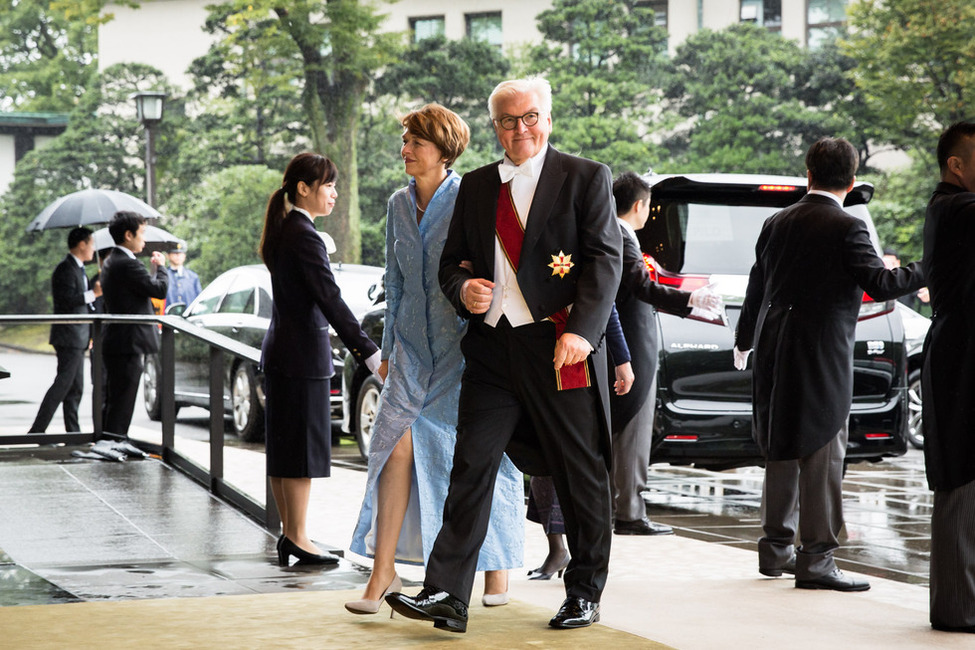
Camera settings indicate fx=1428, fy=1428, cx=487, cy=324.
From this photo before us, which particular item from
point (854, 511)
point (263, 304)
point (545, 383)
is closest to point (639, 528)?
point (854, 511)

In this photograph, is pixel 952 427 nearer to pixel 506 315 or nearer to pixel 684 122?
pixel 506 315

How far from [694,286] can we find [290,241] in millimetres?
2810

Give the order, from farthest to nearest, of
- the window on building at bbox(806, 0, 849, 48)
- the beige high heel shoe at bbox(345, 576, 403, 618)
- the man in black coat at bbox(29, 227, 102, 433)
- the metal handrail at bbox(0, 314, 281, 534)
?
the window on building at bbox(806, 0, 849, 48) → the man in black coat at bbox(29, 227, 102, 433) → the metal handrail at bbox(0, 314, 281, 534) → the beige high heel shoe at bbox(345, 576, 403, 618)

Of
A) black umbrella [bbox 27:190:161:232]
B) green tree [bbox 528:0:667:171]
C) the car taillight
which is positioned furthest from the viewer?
green tree [bbox 528:0:667:171]

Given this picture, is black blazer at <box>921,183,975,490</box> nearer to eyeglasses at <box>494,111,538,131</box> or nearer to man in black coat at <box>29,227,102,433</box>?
eyeglasses at <box>494,111,538,131</box>

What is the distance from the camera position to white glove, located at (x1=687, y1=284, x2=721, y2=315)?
670cm

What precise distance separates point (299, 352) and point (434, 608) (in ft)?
5.93

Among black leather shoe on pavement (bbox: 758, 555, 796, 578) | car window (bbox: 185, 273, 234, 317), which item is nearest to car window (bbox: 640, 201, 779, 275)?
black leather shoe on pavement (bbox: 758, 555, 796, 578)

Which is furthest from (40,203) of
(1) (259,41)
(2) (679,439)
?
(2) (679,439)

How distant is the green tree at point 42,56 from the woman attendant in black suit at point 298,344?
32980 mm

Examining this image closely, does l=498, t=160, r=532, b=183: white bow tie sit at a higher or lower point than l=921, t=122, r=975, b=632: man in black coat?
higher

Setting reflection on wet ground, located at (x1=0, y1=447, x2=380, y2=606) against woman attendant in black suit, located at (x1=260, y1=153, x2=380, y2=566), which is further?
woman attendant in black suit, located at (x1=260, y1=153, x2=380, y2=566)

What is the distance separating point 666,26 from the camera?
33844 millimetres

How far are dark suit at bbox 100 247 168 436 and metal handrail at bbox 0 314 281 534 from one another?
76 millimetres
